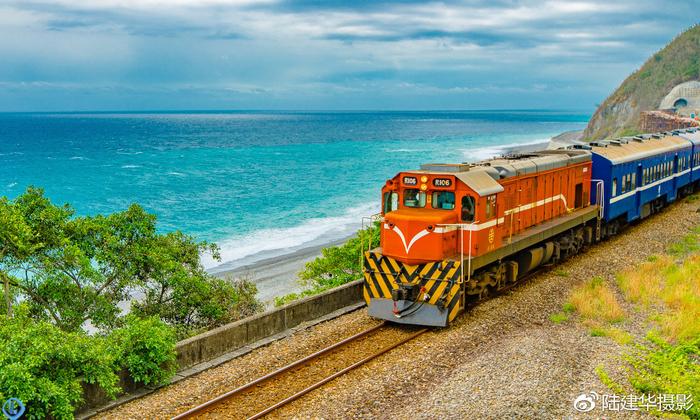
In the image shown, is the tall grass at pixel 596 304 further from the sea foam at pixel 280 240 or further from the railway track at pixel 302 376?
the sea foam at pixel 280 240

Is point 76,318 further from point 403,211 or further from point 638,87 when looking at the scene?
point 638,87

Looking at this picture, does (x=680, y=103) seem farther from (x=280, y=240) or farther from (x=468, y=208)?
(x=468, y=208)

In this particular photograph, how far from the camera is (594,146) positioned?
948 inches

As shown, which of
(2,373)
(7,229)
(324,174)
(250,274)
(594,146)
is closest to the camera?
(2,373)

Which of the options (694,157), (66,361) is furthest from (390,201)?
(694,157)

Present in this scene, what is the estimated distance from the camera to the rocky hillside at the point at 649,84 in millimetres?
101306

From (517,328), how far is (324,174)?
74771 mm

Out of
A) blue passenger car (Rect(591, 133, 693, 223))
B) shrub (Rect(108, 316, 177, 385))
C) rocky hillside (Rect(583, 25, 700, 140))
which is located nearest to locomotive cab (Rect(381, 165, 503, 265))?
shrub (Rect(108, 316, 177, 385))

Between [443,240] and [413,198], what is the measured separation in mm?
1370

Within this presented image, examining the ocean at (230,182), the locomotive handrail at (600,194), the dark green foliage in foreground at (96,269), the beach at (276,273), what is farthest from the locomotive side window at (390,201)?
the ocean at (230,182)

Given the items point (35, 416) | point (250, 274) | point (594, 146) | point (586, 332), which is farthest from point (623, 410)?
point (250, 274)

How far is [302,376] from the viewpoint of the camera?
11602 mm

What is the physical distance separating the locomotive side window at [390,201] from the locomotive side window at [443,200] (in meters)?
0.98

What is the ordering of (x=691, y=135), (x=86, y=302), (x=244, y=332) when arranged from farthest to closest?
(x=691, y=135) → (x=86, y=302) → (x=244, y=332)
